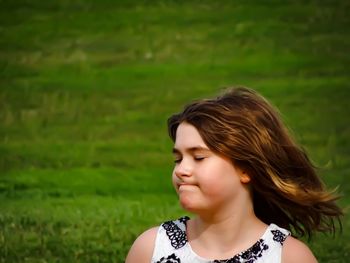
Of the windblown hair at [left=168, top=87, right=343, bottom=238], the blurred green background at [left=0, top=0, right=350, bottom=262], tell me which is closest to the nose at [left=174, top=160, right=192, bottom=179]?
the windblown hair at [left=168, top=87, right=343, bottom=238]

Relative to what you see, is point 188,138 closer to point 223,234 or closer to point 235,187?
point 235,187

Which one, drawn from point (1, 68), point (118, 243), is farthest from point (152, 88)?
point (118, 243)

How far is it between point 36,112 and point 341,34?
A: 12.0 ft

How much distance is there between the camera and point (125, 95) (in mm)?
11180

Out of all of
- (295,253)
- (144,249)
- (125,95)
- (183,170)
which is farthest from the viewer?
(125,95)

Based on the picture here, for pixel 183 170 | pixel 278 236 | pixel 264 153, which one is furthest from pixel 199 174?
pixel 278 236

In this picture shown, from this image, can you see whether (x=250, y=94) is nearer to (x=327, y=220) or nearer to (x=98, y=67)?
(x=327, y=220)

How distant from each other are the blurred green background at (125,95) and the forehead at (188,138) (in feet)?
6.83

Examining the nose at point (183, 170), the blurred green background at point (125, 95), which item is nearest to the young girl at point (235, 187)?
the nose at point (183, 170)

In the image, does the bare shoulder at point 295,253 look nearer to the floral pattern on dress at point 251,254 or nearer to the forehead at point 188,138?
the floral pattern on dress at point 251,254

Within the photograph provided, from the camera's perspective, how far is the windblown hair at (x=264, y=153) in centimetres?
446

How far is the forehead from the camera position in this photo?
4.41 meters

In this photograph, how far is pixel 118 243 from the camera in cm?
670

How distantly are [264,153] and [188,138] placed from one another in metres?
0.33
